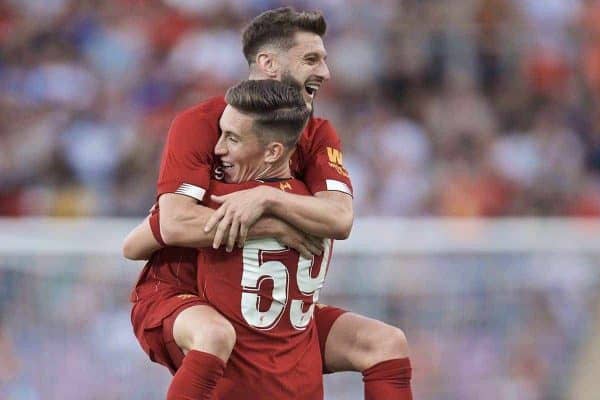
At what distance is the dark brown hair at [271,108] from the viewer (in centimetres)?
458

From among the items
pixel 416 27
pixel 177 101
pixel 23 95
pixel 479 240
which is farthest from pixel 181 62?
pixel 479 240

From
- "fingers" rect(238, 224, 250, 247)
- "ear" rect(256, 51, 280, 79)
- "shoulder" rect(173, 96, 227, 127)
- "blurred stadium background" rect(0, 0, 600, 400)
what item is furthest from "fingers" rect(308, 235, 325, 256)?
"blurred stadium background" rect(0, 0, 600, 400)

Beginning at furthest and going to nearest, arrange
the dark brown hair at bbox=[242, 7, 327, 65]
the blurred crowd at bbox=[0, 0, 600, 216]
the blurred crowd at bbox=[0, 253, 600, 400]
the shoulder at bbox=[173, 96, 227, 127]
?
the blurred crowd at bbox=[0, 0, 600, 216] → the blurred crowd at bbox=[0, 253, 600, 400] → the dark brown hair at bbox=[242, 7, 327, 65] → the shoulder at bbox=[173, 96, 227, 127]

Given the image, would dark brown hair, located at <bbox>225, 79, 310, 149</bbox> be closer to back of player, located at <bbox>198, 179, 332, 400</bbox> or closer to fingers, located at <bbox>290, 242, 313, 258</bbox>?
back of player, located at <bbox>198, 179, 332, 400</bbox>

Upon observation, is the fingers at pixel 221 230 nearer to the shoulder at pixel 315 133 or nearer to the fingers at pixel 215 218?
the fingers at pixel 215 218

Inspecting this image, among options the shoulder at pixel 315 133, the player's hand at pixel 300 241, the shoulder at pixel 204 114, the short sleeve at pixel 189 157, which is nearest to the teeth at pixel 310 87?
the shoulder at pixel 315 133

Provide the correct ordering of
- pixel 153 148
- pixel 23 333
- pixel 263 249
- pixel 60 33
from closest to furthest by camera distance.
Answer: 1. pixel 263 249
2. pixel 23 333
3. pixel 153 148
4. pixel 60 33

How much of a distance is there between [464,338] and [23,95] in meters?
3.97

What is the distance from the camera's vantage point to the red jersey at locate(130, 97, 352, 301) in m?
4.61

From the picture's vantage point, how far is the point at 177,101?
9703 millimetres

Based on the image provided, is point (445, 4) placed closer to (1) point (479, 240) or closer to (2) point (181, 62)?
(2) point (181, 62)

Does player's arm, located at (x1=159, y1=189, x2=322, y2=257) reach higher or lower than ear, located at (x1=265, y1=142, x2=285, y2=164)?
lower

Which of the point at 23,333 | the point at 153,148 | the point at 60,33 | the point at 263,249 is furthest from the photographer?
the point at 60,33

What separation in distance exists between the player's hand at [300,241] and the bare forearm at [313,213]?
0.03m
